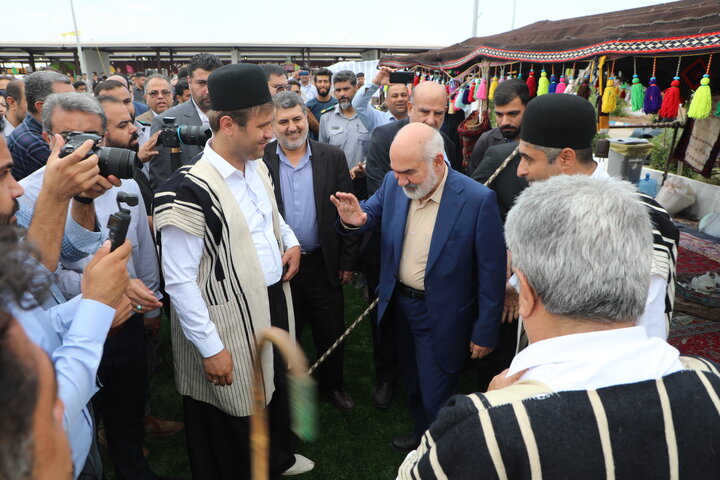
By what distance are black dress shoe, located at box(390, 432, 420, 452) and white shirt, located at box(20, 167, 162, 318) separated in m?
1.76

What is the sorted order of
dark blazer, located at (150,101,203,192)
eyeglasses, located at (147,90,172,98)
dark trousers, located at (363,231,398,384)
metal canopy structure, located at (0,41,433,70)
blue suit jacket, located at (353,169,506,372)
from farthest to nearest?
metal canopy structure, located at (0,41,433,70)
eyeglasses, located at (147,90,172,98)
dark blazer, located at (150,101,203,192)
dark trousers, located at (363,231,398,384)
blue suit jacket, located at (353,169,506,372)

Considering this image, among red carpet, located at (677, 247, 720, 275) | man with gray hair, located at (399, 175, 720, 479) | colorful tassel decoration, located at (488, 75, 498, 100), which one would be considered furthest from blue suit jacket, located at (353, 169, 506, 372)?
colorful tassel decoration, located at (488, 75, 498, 100)

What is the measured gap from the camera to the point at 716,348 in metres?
4.11

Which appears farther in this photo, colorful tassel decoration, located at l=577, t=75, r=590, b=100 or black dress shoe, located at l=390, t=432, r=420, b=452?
colorful tassel decoration, located at l=577, t=75, r=590, b=100

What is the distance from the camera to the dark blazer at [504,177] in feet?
10.6

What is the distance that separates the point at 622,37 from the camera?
402cm

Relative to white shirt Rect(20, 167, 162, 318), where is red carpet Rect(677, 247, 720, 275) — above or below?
below

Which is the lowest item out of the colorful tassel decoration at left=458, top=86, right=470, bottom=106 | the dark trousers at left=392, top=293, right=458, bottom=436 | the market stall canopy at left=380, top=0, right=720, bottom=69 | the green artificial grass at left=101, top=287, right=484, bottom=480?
the green artificial grass at left=101, top=287, right=484, bottom=480

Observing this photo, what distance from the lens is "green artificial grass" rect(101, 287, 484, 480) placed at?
115 inches

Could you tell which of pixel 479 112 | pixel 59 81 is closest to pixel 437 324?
pixel 59 81

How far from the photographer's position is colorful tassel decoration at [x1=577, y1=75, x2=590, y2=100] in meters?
4.63

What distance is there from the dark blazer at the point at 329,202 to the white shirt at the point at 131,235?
871mm

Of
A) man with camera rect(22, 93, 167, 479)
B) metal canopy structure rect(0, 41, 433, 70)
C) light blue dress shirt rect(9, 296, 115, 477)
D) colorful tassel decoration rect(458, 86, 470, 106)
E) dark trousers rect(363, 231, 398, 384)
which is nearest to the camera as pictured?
light blue dress shirt rect(9, 296, 115, 477)

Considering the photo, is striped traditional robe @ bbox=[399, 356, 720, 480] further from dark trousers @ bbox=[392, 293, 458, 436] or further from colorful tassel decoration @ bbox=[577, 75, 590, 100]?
colorful tassel decoration @ bbox=[577, 75, 590, 100]
